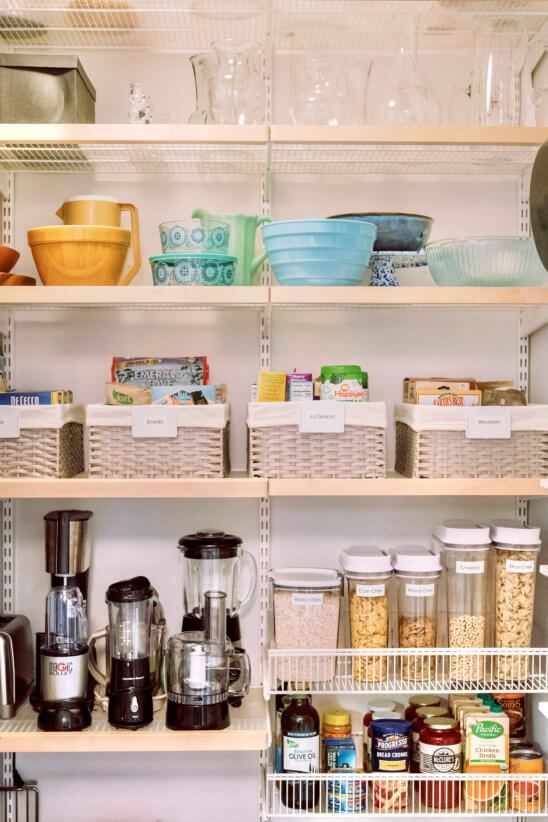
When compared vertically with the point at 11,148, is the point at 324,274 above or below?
below

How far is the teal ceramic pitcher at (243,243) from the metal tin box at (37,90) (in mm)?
341

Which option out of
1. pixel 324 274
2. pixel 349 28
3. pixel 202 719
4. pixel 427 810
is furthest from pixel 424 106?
pixel 427 810

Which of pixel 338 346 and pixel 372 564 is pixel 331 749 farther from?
pixel 338 346

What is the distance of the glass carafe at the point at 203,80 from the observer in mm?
1928

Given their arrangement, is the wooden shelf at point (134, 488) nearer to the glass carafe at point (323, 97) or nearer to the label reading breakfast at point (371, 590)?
the label reading breakfast at point (371, 590)

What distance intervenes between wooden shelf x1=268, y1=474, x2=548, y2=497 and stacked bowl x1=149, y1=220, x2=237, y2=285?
43cm

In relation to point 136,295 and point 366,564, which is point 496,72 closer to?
point 136,295

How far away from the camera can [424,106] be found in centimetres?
195

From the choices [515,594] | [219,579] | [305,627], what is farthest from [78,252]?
[515,594]

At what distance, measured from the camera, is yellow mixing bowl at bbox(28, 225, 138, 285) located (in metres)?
1.86

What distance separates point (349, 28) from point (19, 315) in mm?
988

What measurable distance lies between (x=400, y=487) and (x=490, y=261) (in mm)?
492

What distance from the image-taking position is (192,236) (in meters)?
1.89

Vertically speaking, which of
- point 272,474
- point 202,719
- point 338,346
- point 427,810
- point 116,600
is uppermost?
point 338,346
